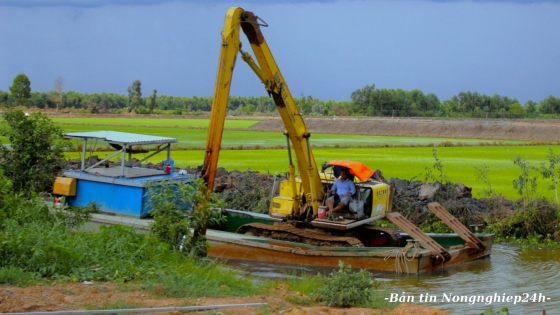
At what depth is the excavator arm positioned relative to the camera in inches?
475

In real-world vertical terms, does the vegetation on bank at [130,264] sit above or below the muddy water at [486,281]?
above

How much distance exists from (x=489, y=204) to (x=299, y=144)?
7616 millimetres

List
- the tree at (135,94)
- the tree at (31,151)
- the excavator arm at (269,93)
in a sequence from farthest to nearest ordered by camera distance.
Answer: the tree at (135,94) < the tree at (31,151) < the excavator arm at (269,93)

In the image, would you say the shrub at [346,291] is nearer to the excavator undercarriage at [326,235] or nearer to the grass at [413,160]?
the excavator undercarriage at [326,235]

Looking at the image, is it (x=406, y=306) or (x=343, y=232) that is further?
(x=343, y=232)

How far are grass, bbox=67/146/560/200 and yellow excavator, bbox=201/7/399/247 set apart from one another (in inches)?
357

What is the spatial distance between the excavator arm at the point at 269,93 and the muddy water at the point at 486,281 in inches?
78.6

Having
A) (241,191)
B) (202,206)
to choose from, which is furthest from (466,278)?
(241,191)

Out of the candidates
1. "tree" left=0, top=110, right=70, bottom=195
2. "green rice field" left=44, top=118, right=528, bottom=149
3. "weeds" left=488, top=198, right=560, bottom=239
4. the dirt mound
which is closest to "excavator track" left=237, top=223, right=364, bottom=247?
"tree" left=0, top=110, right=70, bottom=195

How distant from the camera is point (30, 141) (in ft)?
51.2

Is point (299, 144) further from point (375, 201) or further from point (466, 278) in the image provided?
point (466, 278)

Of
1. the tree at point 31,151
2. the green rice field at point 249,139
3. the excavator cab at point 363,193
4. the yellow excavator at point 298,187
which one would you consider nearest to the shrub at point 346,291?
the yellow excavator at point 298,187

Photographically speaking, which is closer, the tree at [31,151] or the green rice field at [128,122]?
the tree at [31,151]

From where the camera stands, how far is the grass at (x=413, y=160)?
27198 mm
